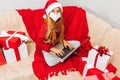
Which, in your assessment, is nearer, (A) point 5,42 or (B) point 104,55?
(B) point 104,55

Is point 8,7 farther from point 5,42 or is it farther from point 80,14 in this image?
point 80,14

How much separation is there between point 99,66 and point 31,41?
26.8 inches

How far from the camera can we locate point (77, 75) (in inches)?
62.0

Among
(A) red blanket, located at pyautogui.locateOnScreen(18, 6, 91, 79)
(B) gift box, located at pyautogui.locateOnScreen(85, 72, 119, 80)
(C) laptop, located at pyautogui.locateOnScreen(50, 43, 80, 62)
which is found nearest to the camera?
(B) gift box, located at pyautogui.locateOnScreen(85, 72, 119, 80)

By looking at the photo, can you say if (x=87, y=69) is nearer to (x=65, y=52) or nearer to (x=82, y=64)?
(x=82, y=64)

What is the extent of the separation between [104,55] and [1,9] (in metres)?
1.09

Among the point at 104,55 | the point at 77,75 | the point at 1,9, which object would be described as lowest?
the point at 77,75

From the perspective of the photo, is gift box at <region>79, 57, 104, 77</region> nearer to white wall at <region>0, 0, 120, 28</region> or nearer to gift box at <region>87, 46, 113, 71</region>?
gift box at <region>87, 46, 113, 71</region>

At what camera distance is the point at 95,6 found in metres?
2.03

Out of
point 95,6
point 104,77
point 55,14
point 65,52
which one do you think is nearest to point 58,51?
point 65,52

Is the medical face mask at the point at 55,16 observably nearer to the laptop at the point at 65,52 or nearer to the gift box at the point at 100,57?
the laptop at the point at 65,52

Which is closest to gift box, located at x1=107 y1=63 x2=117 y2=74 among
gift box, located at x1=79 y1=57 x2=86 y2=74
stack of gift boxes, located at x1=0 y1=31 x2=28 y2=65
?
gift box, located at x1=79 y1=57 x2=86 y2=74

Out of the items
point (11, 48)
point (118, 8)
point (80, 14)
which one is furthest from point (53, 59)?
point (118, 8)

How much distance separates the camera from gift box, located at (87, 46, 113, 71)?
5.07 feet
